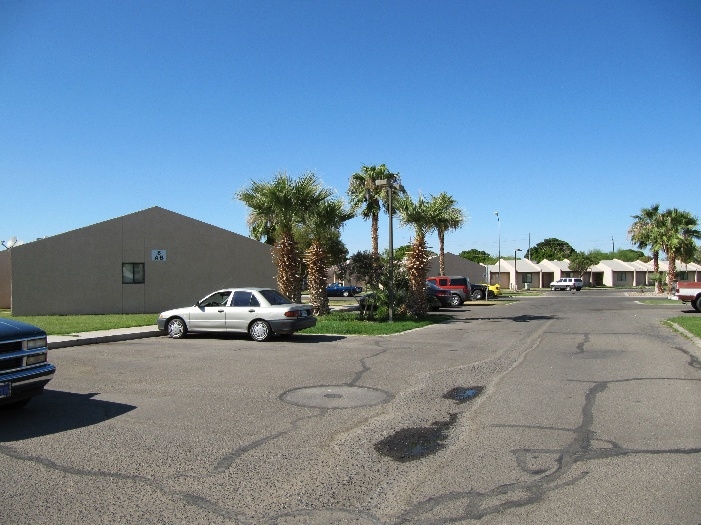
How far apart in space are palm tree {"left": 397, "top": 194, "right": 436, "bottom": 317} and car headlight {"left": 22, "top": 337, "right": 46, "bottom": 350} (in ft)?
58.5

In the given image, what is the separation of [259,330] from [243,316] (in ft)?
1.96

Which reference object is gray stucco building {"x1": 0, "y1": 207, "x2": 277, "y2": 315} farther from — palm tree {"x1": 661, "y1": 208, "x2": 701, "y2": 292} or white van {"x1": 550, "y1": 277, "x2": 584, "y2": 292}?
white van {"x1": 550, "y1": 277, "x2": 584, "y2": 292}

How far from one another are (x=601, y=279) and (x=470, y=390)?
299 feet

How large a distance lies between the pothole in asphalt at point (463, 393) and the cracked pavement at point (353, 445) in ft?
0.46

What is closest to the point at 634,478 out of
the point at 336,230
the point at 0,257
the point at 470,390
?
the point at 470,390

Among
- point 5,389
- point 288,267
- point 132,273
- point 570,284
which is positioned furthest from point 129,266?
point 570,284

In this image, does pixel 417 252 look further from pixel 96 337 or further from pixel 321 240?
pixel 96 337

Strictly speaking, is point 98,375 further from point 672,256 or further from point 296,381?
point 672,256

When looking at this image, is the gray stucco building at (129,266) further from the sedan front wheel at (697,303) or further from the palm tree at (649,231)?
the palm tree at (649,231)

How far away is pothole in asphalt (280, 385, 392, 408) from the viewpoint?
314 inches

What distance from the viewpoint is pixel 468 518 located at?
14.0 ft

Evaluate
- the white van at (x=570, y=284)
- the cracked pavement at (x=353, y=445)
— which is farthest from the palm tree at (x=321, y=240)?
the white van at (x=570, y=284)

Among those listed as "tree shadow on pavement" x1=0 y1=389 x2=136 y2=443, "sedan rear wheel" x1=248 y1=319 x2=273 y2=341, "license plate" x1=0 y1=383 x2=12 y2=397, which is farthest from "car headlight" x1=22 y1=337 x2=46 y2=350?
"sedan rear wheel" x1=248 y1=319 x2=273 y2=341

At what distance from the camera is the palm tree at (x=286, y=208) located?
22500 mm
